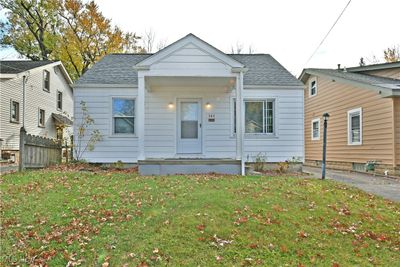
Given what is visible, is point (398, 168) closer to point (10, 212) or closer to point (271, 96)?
point (271, 96)

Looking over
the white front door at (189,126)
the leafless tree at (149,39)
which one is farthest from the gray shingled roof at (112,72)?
the leafless tree at (149,39)

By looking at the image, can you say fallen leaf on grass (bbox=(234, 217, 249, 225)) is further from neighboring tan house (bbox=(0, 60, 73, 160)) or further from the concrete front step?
neighboring tan house (bbox=(0, 60, 73, 160))

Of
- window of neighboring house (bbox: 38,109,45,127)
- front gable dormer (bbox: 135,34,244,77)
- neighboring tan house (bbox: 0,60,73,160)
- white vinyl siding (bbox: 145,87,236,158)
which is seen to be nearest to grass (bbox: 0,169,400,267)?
front gable dormer (bbox: 135,34,244,77)

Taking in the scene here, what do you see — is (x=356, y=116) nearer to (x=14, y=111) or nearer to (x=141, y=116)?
(x=141, y=116)

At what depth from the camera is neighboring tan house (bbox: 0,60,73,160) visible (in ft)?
57.0

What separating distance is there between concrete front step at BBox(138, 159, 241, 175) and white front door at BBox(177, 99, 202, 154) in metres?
2.18

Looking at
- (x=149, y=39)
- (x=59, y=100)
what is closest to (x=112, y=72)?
(x=59, y=100)

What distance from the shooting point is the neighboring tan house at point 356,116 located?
1134cm

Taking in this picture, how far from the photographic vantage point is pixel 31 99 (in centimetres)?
1991

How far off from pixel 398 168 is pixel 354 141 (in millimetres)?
2991

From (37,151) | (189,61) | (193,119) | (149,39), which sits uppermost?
(149,39)

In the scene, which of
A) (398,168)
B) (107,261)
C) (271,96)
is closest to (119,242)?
(107,261)

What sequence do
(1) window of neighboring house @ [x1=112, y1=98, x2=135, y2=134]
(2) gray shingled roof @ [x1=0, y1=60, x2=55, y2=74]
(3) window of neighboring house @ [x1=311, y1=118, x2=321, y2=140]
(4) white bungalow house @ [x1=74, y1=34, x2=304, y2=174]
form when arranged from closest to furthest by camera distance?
(4) white bungalow house @ [x1=74, y1=34, x2=304, y2=174] < (1) window of neighboring house @ [x1=112, y1=98, x2=135, y2=134] < (3) window of neighboring house @ [x1=311, y1=118, x2=321, y2=140] < (2) gray shingled roof @ [x1=0, y1=60, x2=55, y2=74]

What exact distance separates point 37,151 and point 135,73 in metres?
4.51
